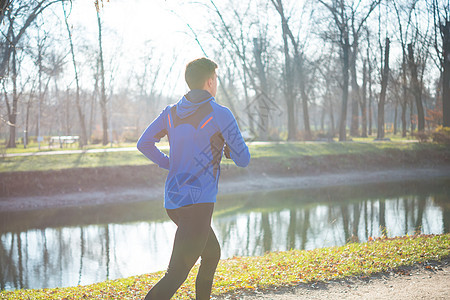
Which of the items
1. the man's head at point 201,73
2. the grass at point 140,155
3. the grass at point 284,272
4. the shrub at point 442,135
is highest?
the man's head at point 201,73

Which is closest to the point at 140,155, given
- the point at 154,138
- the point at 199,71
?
the point at 154,138

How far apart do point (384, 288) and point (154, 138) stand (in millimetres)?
3511

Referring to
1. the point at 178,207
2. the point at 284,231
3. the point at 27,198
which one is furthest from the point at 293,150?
the point at 178,207

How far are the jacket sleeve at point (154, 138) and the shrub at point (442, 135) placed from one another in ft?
90.5

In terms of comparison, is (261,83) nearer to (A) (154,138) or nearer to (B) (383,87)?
(B) (383,87)

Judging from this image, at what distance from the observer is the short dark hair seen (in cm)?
300

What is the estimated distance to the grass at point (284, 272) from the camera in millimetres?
5316

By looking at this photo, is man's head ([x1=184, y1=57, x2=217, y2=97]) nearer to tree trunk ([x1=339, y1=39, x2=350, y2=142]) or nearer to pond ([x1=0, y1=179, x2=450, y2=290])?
pond ([x1=0, y1=179, x2=450, y2=290])

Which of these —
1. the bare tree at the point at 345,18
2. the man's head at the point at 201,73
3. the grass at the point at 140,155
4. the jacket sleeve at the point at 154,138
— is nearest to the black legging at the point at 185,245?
the jacket sleeve at the point at 154,138

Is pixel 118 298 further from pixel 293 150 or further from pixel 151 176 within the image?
pixel 293 150

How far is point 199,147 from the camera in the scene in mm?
2885

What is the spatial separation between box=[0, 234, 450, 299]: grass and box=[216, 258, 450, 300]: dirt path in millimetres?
191

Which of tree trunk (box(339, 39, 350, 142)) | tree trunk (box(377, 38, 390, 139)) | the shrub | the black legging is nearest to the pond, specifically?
the black legging

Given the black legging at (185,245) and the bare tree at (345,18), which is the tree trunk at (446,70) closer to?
the bare tree at (345,18)
